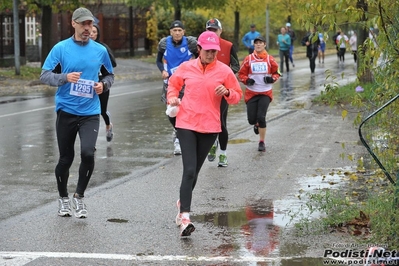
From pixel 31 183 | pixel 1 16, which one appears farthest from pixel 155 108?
pixel 1 16

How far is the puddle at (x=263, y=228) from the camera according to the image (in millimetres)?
6805

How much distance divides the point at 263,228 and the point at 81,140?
2.01 meters

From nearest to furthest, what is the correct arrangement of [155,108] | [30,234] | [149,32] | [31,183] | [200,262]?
[200,262], [30,234], [31,183], [155,108], [149,32]

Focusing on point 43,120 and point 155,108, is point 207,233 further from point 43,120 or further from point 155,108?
point 155,108

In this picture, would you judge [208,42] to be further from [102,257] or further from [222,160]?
[222,160]

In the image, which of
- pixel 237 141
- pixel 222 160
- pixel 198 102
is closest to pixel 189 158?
pixel 198 102

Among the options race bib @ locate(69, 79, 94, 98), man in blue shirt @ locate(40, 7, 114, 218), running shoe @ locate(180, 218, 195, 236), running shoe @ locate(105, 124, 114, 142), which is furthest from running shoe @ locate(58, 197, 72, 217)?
running shoe @ locate(105, 124, 114, 142)

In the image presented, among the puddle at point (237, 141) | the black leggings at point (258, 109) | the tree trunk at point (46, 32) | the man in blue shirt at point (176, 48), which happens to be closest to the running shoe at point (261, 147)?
the black leggings at point (258, 109)

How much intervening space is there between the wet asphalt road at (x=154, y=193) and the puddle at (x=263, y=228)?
10 mm

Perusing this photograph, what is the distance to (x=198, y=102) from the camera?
7.83 metres

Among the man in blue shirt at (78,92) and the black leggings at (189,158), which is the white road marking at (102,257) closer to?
the black leggings at (189,158)

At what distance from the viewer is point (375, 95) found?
803 centimetres

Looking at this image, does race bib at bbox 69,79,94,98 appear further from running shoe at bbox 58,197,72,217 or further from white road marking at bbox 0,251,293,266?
white road marking at bbox 0,251,293,266

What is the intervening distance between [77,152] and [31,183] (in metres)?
2.62
